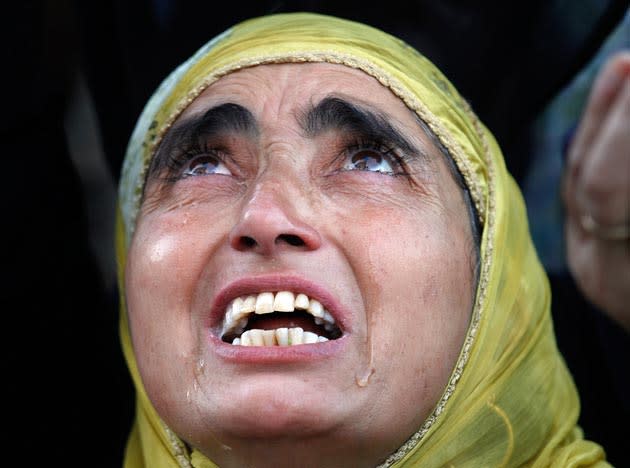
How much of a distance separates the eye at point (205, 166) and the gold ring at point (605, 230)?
0.95 metres

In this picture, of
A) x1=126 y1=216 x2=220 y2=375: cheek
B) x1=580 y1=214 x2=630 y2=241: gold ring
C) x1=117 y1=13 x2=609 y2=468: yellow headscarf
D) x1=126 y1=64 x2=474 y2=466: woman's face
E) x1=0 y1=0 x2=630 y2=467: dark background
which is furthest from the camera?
x1=0 y1=0 x2=630 y2=467: dark background

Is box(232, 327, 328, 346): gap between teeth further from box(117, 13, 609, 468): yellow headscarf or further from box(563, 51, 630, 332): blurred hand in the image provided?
box(563, 51, 630, 332): blurred hand

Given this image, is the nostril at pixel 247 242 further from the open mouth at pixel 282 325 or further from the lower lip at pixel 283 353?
the lower lip at pixel 283 353

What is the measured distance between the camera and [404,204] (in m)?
2.58

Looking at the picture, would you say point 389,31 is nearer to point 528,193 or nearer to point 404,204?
point 528,193

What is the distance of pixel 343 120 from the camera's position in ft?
8.66

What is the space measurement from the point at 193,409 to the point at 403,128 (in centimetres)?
90

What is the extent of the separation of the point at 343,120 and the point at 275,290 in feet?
1.72

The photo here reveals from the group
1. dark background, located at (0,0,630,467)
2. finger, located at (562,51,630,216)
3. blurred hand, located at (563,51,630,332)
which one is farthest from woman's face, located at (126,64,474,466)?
dark background, located at (0,0,630,467)

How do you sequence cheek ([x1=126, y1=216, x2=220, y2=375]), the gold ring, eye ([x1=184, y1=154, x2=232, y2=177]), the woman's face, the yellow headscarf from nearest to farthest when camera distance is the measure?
1. the gold ring
2. the woman's face
3. cheek ([x1=126, y1=216, x2=220, y2=375])
4. the yellow headscarf
5. eye ([x1=184, y1=154, x2=232, y2=177])

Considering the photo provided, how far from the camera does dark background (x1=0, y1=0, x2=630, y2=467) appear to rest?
3613mm

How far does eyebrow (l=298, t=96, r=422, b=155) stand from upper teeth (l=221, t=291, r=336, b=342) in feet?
1.59

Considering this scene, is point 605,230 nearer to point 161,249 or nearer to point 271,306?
point 271,306

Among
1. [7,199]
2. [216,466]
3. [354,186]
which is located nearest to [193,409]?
[216,466]
